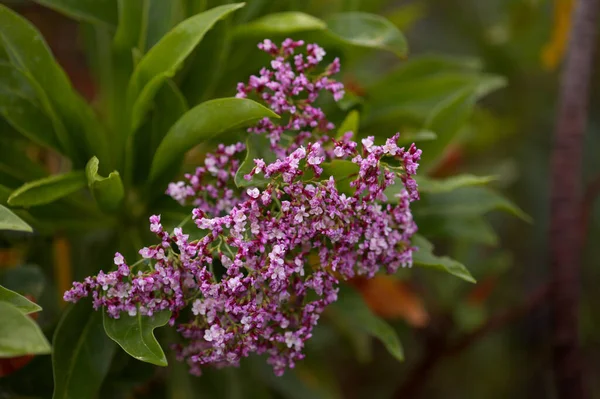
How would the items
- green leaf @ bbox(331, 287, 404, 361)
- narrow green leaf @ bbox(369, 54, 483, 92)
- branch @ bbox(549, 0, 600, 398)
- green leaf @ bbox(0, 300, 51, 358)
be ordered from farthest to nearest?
branch @ bbox(549, 0, 600, 398) < narrow green leaf @ bbox(369, 54, 483, 92) < green leaf @ bbox(331, 287, 404, 361) < green leaf @ bbox(0, 300, 51, 358)

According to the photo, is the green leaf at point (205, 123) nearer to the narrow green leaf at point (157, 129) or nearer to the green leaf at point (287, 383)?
the narrow green leaf at point (157, 129)

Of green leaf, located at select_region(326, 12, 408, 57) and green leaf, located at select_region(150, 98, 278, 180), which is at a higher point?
green leaf, located at select_region(326, 12, 408, 57)

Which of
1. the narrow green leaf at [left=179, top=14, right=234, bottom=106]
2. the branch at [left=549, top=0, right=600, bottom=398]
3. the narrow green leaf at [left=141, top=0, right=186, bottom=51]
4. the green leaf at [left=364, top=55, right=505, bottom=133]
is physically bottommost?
the branch at [left=549, top=0, right=600, bottom=398]

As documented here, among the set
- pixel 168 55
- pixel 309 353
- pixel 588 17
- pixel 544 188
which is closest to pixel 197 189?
pixel 168 55

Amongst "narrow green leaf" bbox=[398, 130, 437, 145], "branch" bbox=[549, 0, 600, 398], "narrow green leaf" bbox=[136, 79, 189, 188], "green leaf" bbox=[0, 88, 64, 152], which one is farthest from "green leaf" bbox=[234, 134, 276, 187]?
"branch" bbox=[549, 0, 600, 398]

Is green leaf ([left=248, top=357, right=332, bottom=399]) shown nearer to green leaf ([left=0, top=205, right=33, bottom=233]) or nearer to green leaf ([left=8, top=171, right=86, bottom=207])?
green leaf ([left=8, top=171, right=86, bottom=207])
